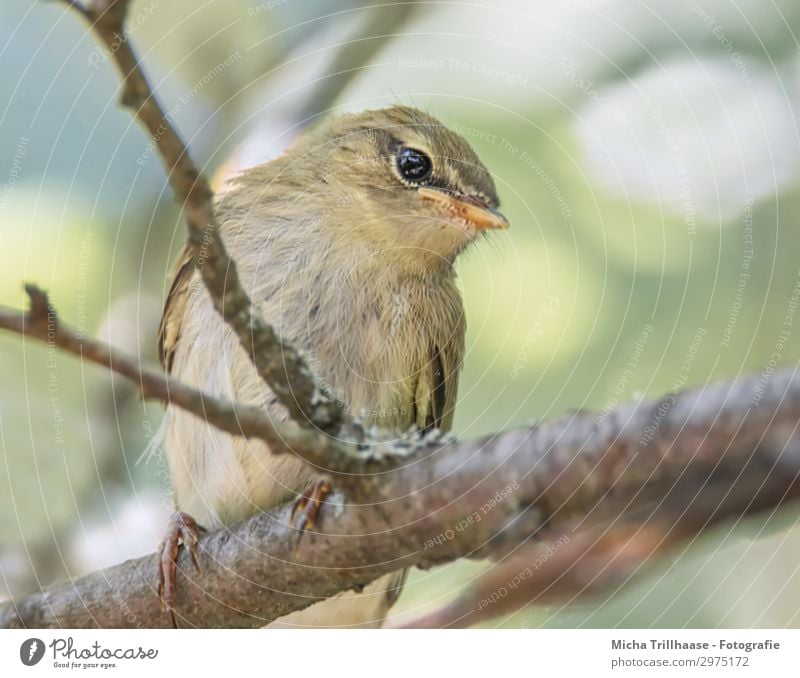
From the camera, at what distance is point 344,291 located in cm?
144

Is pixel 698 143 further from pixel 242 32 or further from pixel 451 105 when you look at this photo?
pixel 242 32

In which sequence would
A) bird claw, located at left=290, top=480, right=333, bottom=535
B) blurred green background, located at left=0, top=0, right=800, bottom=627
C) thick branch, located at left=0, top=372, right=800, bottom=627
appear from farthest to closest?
blurred green background, located at left=0, top=0, right=800, bottom=627
bird claw, located at left=290, top=480, right=333, bottom=535
thick branch, located at left=0, top=372, right=800, bottom=627

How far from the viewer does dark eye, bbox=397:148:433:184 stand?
1453 millimetres

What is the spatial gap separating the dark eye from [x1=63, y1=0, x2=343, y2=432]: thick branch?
0.44 meters

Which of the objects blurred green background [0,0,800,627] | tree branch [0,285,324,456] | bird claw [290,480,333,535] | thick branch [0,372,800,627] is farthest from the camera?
blurred green background [0,0,800,627]

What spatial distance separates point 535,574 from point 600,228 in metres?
0.55

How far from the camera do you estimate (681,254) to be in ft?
4.59

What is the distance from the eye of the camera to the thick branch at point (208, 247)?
1.00 metres

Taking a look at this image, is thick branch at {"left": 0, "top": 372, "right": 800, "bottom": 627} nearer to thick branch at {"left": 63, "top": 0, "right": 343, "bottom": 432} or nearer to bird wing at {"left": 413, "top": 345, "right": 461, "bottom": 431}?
thick branch at {"left": 63, "top": 0, "right": 343, "bottom": 432}

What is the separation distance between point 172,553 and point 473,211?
0.72m

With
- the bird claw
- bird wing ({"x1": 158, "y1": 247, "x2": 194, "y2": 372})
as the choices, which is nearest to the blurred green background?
bird wing ({"x1": 158, "y1": 247, "x2": 194, "y2": 372})

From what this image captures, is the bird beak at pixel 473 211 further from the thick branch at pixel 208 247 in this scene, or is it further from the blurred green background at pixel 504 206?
the thick branch at pixel 208 247
